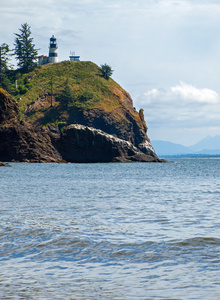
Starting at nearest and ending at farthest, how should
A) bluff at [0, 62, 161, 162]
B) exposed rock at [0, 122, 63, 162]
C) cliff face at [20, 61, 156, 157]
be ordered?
exposed rock at [0, 122, 63, 162] < bluff at [0, 62, 161, 162] < cliff face at [20, 61, 156, 157]

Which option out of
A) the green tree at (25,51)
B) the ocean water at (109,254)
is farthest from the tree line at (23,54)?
the ocean water at (109,254)

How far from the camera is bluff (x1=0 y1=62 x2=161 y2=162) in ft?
299

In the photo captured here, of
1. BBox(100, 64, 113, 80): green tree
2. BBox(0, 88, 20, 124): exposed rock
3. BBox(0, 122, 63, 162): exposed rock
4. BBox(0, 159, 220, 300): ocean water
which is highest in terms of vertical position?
BBox(100, 64, 113, 80): green tree

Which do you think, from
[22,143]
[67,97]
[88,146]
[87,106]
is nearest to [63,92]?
[67,97]

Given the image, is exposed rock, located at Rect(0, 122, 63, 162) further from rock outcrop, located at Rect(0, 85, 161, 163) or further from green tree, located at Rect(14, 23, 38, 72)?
green tree, located at Rect(14, 23, 38, 72)

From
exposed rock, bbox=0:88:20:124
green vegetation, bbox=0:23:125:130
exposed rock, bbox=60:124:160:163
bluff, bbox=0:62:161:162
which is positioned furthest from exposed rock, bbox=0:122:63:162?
green vegetation, bbox=0:23:125:130

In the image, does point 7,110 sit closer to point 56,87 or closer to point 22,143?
point 22,143

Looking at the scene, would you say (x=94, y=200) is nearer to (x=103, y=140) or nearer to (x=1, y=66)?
(x=103, y=140)

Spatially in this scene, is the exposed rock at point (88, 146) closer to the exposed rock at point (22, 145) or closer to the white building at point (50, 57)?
the exposed rock at point (22, 145)

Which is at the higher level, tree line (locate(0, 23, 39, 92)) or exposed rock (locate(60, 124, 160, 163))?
tree line (locate(0, 23, 39, 92))

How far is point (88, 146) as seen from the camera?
96.9 metres

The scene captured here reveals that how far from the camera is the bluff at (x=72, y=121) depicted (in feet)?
299

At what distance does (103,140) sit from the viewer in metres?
97.5

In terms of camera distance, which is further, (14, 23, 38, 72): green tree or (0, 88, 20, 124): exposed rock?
(14, 23, 38, 72): green tree
